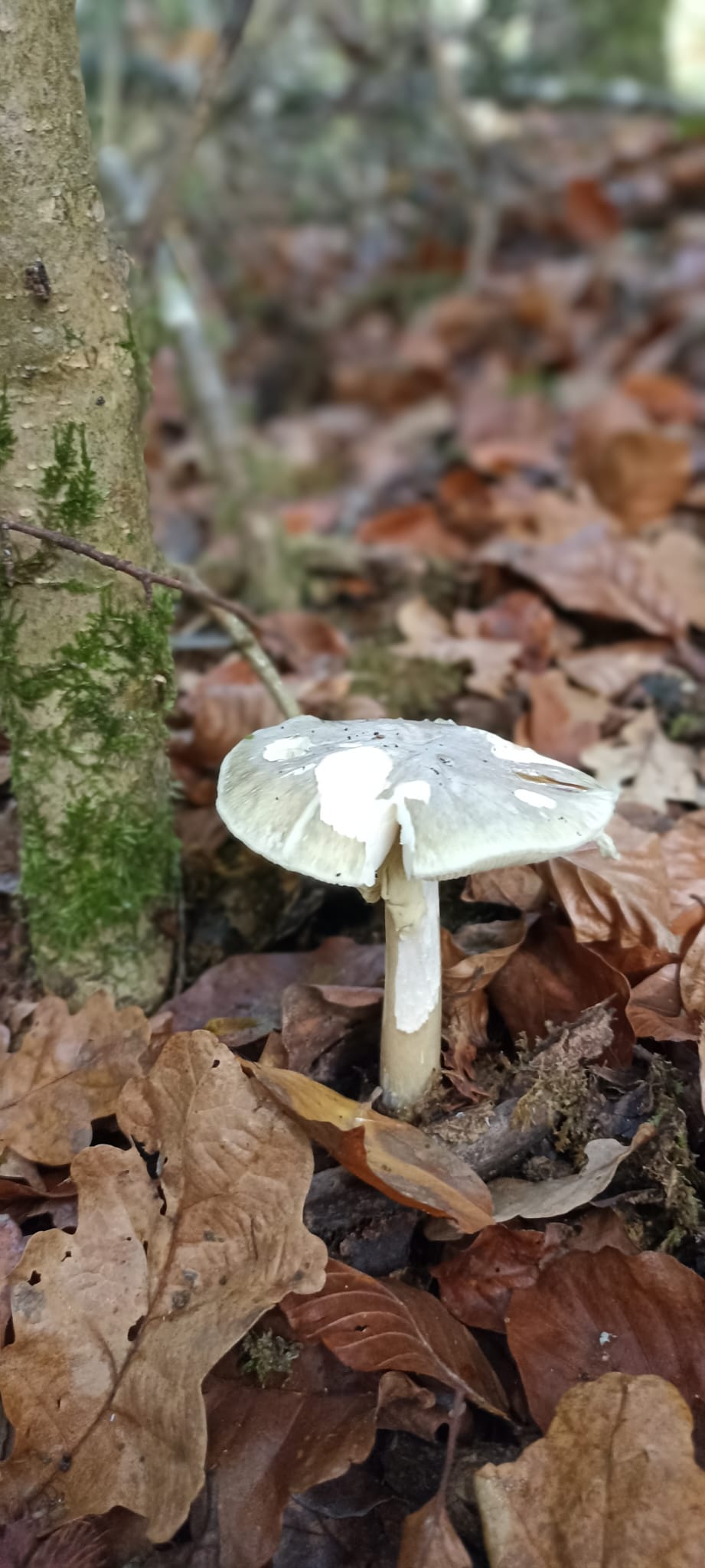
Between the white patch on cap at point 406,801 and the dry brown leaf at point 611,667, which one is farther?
the dry brown leaf at point 611,667

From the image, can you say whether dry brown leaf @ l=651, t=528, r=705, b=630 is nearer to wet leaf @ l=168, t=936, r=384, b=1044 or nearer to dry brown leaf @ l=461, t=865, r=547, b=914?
dry brown leaf @ l=461, t=865, r=547, b=914

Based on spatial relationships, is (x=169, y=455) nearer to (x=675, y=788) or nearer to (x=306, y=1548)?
(x=675, y=788)

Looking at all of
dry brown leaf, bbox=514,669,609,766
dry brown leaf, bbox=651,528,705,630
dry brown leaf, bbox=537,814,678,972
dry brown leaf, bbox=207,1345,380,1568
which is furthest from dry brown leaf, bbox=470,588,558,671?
dry brown leaf, bbox=207,1345,380,1568

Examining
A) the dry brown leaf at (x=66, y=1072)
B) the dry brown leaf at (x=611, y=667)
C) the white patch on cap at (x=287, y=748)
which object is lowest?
the dry brown leaf at (x=66, y=1072)

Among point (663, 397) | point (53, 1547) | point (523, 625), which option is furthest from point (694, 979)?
point (663, 397)

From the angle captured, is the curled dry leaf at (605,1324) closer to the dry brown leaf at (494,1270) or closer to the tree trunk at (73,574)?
the dry brown leaf at (494,1270)

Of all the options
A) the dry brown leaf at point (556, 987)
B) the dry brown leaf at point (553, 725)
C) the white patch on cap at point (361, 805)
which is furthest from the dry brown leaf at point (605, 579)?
the white patch on cap at point (361, 805)

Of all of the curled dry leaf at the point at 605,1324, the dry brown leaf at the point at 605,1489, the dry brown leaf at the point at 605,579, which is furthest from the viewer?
the dry brown leaf at the point at 605,579
